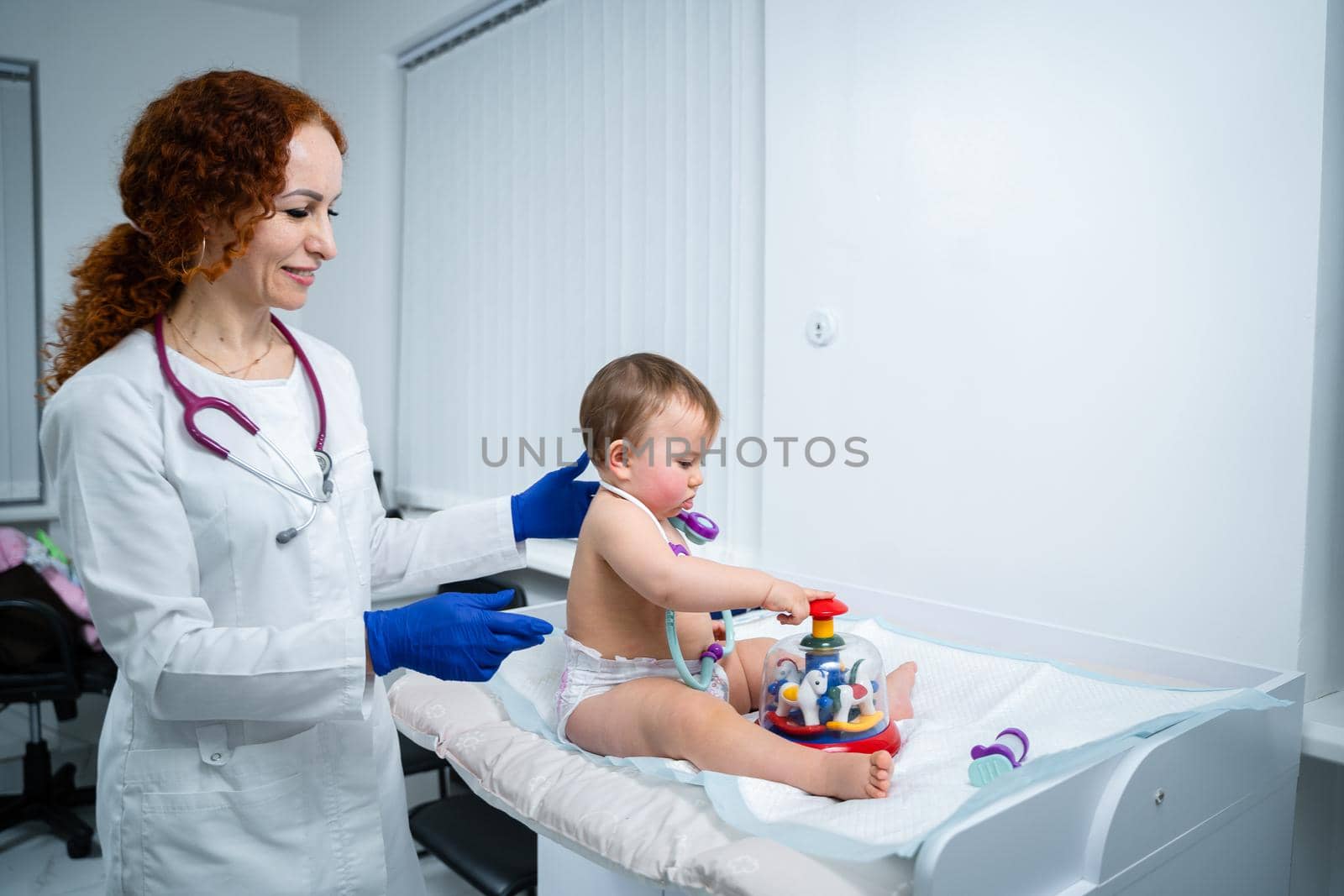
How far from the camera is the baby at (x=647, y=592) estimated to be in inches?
48.7

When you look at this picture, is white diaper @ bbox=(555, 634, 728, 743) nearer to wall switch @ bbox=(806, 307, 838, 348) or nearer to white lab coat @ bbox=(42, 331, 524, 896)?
white lab coat @ bbox=(42, 331, 524, 896)

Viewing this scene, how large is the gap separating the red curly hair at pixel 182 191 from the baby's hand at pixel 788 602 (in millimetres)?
747

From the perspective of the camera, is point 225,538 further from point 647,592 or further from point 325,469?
point 647,592

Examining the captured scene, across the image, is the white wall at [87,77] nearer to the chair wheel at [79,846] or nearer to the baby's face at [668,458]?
the chair wheel at [79,846]

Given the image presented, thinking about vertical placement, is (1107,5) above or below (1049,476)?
above

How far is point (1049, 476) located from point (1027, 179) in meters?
0.52

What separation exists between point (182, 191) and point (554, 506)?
668 mm

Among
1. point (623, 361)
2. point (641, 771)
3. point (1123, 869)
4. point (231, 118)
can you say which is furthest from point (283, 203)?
point (1123, 869)

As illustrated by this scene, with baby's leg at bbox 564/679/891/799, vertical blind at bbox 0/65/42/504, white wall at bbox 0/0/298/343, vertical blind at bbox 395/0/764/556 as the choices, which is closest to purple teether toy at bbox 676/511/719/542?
baby's leg at bbox 564/679/891/799

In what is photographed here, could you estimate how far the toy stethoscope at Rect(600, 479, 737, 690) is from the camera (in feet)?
4.27

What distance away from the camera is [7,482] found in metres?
3.67

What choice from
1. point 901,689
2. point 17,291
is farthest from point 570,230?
point 17,291

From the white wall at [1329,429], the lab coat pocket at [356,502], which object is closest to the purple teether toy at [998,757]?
the white wall at [1329,429]

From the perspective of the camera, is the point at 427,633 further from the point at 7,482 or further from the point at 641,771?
the point at 7,482
